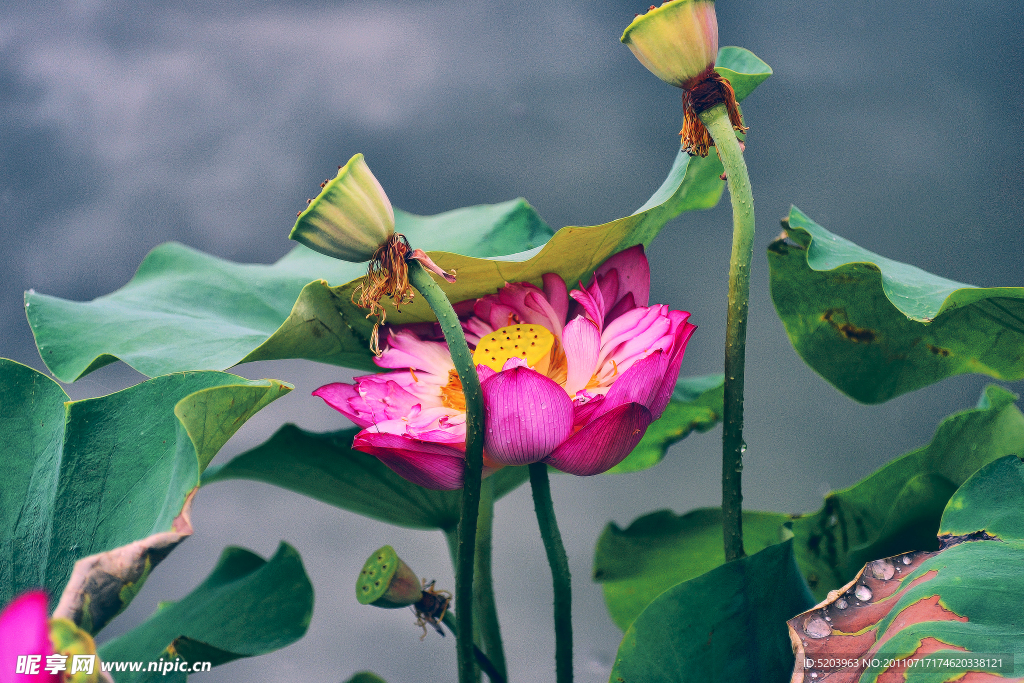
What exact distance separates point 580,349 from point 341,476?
23cm

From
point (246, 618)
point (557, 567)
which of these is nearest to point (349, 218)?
point (557, 567)

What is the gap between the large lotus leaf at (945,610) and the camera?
29 cm

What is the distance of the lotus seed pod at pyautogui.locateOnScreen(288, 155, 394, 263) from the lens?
0.29 meters

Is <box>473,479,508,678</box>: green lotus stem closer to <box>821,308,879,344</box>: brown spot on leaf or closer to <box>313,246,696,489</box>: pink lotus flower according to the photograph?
<box>313,246,696,489</box>: pink lotus flower

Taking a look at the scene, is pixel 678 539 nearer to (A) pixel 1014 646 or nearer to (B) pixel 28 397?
(A) pixel 1014 646

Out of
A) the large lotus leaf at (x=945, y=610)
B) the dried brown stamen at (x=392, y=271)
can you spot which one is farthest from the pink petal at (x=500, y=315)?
the large lotus leaf at (x=945, y=610)

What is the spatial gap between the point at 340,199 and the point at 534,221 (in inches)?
13.4

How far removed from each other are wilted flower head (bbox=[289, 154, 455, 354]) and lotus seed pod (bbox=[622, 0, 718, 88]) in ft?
0.50

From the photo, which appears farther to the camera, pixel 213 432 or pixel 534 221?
pixel 534 221

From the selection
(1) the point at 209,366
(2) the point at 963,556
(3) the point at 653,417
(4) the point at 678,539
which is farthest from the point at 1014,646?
(1) the point at 209,366

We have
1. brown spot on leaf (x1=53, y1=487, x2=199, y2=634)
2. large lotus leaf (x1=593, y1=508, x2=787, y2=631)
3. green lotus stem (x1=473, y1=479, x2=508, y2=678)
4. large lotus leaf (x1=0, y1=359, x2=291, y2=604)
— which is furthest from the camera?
large lotus leaf (x1=593, y1=508, x2=787, y2=631)

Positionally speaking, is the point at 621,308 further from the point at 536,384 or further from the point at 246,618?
the point at 246,618

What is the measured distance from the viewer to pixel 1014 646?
30 cm

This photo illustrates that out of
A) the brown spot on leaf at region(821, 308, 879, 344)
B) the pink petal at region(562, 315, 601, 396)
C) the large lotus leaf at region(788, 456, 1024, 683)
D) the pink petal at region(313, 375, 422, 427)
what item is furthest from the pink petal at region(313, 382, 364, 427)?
the brown spot on leaf at region(821, 308, 879, 344)
